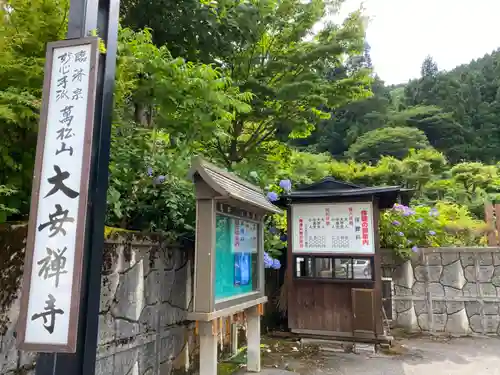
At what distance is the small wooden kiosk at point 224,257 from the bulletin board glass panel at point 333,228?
1830 mm

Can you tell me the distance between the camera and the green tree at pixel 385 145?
24500 mm

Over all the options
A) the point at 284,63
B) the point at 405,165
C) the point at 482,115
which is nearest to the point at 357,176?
the point at 405,165

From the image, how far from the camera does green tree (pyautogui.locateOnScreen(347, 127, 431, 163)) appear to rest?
80.4 ft

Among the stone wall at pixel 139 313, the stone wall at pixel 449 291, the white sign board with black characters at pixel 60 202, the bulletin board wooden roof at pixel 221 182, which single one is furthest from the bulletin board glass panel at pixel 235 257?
the stone wall at pixel 449 291

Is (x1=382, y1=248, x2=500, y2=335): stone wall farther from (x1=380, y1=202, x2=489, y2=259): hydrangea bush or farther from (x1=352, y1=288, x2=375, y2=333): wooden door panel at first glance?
(x1=352, y1=288, x2=375, y2=333): wooden door panel

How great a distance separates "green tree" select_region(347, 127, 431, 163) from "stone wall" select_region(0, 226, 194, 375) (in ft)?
72.5

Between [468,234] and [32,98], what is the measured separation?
30.8 ft

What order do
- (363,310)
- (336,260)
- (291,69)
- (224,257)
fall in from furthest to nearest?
1. (291,69)
2. (336,260)
3. (363,310)
4. (224,257)

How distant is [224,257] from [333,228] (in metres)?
2.98

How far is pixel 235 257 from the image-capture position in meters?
4.35

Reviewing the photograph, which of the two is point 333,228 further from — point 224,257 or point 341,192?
point 224,257

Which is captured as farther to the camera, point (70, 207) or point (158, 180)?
point (158, 180)

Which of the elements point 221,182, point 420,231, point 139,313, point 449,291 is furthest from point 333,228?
point 139,313

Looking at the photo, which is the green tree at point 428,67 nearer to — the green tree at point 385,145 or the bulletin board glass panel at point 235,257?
the green tree at point 385,145
